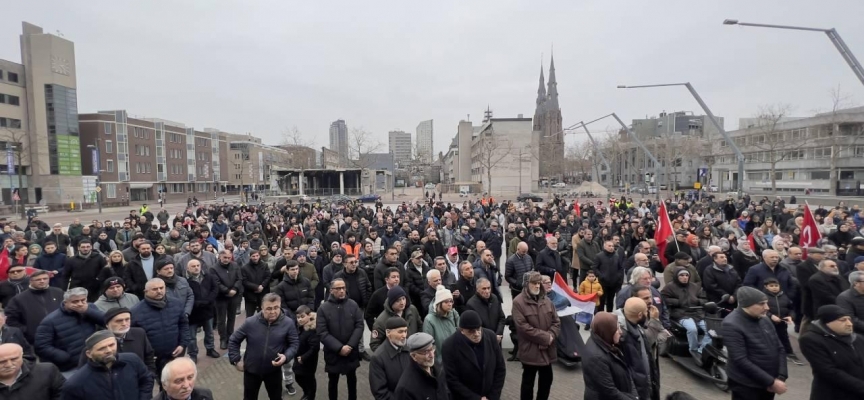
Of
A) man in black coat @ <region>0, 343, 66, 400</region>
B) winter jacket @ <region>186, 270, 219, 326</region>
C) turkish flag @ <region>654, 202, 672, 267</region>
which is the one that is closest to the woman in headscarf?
man in black coat @ <region>0, 343, 66, 400</region>

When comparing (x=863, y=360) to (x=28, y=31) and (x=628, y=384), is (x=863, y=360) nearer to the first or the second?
(x=628, y=384)

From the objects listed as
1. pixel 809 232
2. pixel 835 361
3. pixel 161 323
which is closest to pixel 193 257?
pixel 161 323

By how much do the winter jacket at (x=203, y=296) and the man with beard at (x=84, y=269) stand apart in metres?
2.38

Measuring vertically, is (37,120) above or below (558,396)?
above

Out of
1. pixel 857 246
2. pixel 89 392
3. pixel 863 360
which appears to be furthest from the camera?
pixel 857 246

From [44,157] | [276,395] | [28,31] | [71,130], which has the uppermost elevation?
[28,31]

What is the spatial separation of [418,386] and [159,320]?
132 inches

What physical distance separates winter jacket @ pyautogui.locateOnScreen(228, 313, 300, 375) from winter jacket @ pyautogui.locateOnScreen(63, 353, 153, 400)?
89 cm

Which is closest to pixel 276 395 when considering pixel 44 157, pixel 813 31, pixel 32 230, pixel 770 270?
pixel 770 270

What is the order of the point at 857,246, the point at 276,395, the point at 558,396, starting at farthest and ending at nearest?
the point at 857,246 → the point at 558,396 → the point at 276,395

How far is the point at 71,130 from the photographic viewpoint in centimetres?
5675

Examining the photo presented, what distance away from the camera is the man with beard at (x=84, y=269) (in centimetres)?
755

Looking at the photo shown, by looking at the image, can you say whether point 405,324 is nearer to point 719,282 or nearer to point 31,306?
point 31,306

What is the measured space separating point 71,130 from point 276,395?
2760 inches
